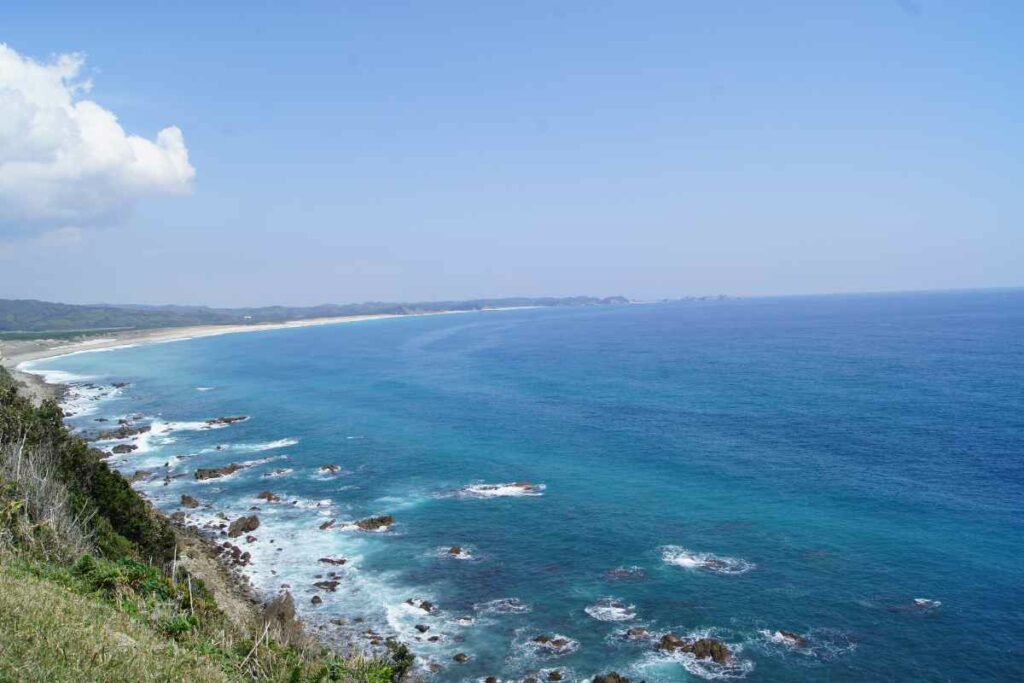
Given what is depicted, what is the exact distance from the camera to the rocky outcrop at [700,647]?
1063 inches

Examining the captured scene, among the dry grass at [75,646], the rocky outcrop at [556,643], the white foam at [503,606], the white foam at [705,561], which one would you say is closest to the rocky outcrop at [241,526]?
the white foam at [503,606]

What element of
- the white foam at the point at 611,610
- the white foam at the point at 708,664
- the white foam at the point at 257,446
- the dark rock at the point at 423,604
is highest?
the white foam at the point at 257,446

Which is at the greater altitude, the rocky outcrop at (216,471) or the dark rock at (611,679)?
the rocky outcrop at (216,471)

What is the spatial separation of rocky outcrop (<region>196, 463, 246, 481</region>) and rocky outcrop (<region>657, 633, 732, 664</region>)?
134 feet

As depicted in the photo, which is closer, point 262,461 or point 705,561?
point 705,561

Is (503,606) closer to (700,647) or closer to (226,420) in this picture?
(700,647)

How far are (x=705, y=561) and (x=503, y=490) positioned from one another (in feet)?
56.5

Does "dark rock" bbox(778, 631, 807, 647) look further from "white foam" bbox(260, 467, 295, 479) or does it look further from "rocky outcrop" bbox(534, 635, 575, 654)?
"white foam" bbox(260, 467, 295, 479)

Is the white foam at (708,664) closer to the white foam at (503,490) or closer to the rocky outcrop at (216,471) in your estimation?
the white foam at (503,490)

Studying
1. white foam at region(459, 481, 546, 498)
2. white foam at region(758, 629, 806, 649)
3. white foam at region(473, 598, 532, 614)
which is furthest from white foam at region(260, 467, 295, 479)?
white foam at region(758, 629, 806, 649)

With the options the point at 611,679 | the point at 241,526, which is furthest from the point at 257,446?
the point at 611,679

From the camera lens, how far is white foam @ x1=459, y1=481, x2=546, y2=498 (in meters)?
47.3

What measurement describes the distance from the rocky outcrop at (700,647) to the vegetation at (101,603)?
11.2m

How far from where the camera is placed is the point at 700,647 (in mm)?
27359
